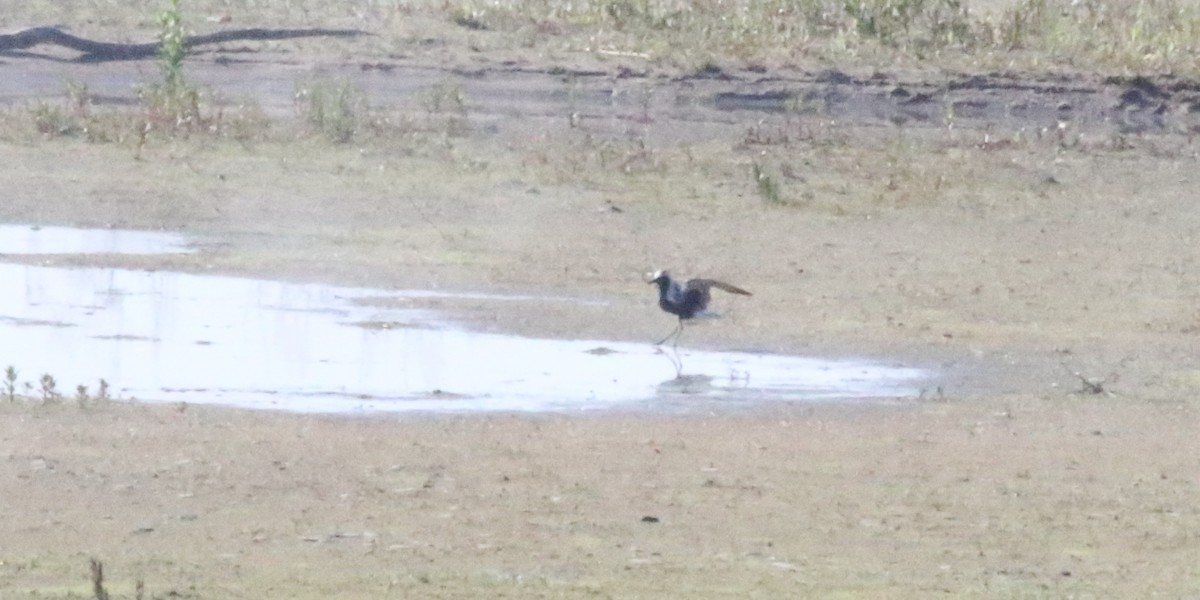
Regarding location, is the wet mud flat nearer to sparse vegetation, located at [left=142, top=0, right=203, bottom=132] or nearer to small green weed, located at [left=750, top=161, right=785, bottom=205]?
sparse vegetation, located at [left=142, top=0, right=203, bottom=132]

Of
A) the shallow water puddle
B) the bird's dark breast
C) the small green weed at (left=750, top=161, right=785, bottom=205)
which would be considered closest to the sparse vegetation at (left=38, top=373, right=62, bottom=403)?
the shallow water puddle

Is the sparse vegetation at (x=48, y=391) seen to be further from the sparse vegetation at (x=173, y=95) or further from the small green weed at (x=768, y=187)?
the sparse vegetation at (x=173, y=95)

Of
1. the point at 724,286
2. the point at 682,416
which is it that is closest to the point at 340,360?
the point at 682,416

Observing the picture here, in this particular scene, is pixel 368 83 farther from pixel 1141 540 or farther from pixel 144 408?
pixel 1141 540

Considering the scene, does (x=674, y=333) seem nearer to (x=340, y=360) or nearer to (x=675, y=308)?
(x=675, y=308)

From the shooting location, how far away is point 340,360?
11055 millimetres

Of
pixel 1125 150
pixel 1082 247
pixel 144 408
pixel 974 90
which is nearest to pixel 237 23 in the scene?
pixel 974 90

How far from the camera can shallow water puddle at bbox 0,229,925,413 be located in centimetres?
1014

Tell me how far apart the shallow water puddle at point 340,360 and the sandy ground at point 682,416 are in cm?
37

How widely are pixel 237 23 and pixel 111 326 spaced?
14.8 metres

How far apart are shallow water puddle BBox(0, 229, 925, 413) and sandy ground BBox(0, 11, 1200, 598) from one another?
370 millimetres

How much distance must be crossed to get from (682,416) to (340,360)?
6.51ft

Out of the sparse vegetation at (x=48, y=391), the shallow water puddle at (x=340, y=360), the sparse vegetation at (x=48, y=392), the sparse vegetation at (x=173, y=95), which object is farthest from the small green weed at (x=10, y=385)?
the sparse vegetation at (x=173, y=95)

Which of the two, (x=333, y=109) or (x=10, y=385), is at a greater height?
(x=10, y=385)
